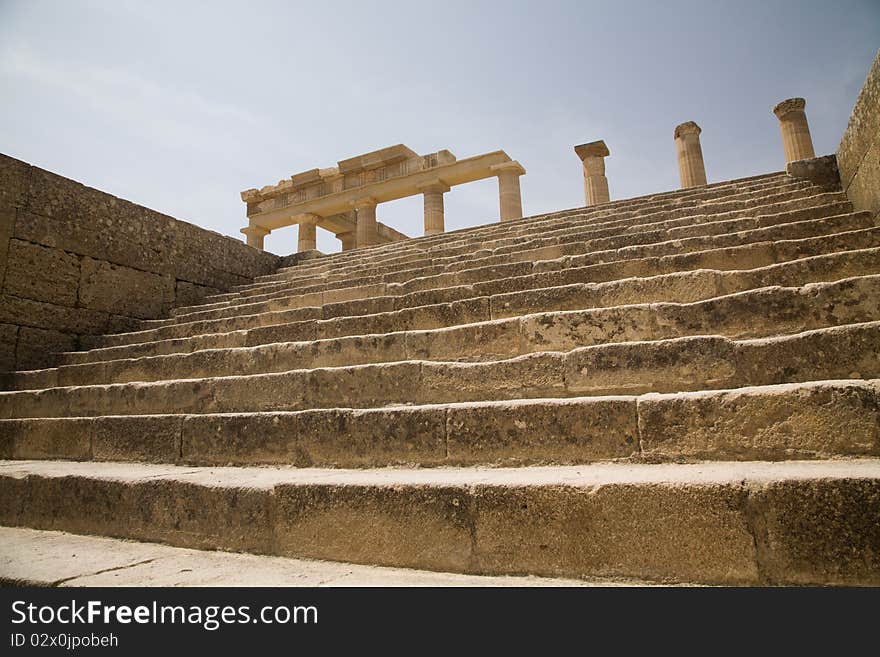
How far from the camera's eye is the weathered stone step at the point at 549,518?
153 cm

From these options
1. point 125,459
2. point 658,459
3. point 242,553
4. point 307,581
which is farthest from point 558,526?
point 125,459

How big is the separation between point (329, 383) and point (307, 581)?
5.45 ft

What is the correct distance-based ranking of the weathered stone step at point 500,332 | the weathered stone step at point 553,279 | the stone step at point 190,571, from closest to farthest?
the stone step at point 190,571
the weathered stone step at point 500,332
the weathered stone step at point 553,279

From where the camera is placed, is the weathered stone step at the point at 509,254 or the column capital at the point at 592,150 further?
the column capital at the point at 592,150

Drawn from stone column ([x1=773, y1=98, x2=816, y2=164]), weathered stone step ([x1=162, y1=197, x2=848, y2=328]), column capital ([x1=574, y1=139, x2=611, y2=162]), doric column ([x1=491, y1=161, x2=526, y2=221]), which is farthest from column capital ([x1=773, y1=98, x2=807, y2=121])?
weathered stone step ([x1=162, y1=197, x2=848, y2=328])

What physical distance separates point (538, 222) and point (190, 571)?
692 cm

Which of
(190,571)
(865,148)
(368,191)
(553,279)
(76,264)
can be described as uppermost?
(368,191)

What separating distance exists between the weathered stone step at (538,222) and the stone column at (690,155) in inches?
321

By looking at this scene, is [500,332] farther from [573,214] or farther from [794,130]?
[794,130]

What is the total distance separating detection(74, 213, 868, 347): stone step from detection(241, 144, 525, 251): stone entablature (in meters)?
9.86

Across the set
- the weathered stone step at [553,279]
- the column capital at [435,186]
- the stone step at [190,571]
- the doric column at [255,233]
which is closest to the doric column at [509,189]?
the column capital at [435,186]

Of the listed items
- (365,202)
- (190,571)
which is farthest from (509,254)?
(365,202)

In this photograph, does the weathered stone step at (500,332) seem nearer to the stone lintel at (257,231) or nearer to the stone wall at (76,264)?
the stone wall at (76,264)

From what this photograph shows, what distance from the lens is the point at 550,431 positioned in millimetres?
2395
